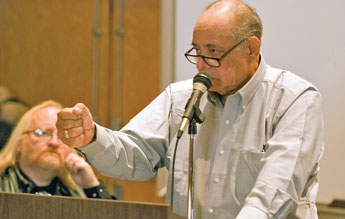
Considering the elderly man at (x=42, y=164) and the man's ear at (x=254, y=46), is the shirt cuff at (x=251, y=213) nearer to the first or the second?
the man's ear at (x=254, y=46)

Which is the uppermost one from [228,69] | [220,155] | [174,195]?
[228,69]

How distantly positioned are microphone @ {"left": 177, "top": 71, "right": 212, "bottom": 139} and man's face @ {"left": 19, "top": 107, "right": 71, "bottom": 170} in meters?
1.29

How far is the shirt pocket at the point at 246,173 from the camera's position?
5.54 ft

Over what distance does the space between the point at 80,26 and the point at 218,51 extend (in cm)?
220

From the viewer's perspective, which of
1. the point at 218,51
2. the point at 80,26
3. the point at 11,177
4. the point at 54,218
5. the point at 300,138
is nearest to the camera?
the point at 54,218

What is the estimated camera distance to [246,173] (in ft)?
5.58

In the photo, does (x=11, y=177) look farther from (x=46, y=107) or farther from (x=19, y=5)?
(x=19, y=5)

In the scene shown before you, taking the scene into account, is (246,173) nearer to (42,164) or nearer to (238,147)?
(238,147)

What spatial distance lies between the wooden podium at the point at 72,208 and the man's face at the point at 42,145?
1.32 metres

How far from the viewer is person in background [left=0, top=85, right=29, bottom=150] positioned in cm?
320

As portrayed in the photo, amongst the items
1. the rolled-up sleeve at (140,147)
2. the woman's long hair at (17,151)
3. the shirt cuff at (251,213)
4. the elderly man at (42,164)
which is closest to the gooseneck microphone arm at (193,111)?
the shirt cuff at (251,213)

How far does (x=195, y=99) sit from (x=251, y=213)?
1.04ft

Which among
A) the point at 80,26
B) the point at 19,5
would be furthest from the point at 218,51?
the point at 19,5

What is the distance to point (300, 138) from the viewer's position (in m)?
1.59
